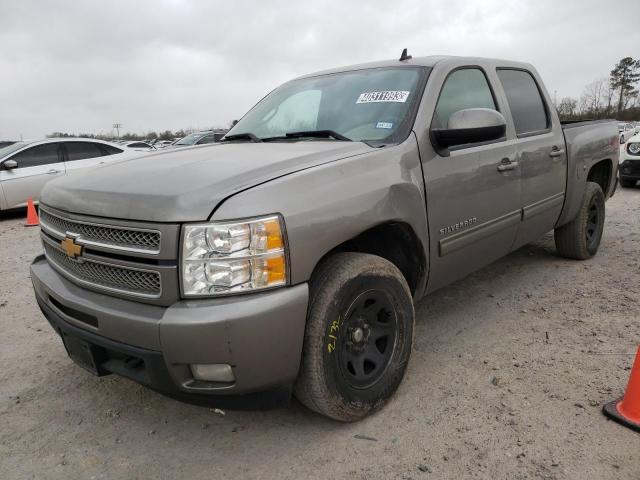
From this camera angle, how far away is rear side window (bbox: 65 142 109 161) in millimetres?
9711

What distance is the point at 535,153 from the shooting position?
3.76 m

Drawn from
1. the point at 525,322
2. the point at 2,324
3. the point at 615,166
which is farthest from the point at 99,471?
the point at 615,166

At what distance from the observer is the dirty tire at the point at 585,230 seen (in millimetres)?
4727

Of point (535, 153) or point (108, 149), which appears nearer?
point (535, 153)

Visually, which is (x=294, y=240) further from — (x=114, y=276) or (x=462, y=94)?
(x=462, y=94)

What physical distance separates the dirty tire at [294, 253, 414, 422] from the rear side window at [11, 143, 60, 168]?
9.00 meters

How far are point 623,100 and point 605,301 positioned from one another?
2417 inches

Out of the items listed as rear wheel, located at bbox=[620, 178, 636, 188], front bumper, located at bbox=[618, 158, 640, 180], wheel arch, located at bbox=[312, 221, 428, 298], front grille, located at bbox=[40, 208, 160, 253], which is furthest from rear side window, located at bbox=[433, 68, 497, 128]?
rear wheel, located at bbox=[620, 178, 636, 188]

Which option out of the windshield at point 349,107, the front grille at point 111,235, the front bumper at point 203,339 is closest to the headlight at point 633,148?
the windshield at point 349,107

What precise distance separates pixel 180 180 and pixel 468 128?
5.20ft

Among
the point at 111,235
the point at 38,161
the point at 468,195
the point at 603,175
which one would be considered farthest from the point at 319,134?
the point at 38,161

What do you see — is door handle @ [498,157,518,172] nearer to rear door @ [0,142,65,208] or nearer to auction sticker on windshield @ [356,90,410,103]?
auction sticker on windshield @ [356,90,410,103]

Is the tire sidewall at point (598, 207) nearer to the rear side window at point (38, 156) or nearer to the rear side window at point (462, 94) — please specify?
the rear side window at point (462, 94)

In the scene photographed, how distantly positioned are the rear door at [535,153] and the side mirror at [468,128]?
87 centimetres
